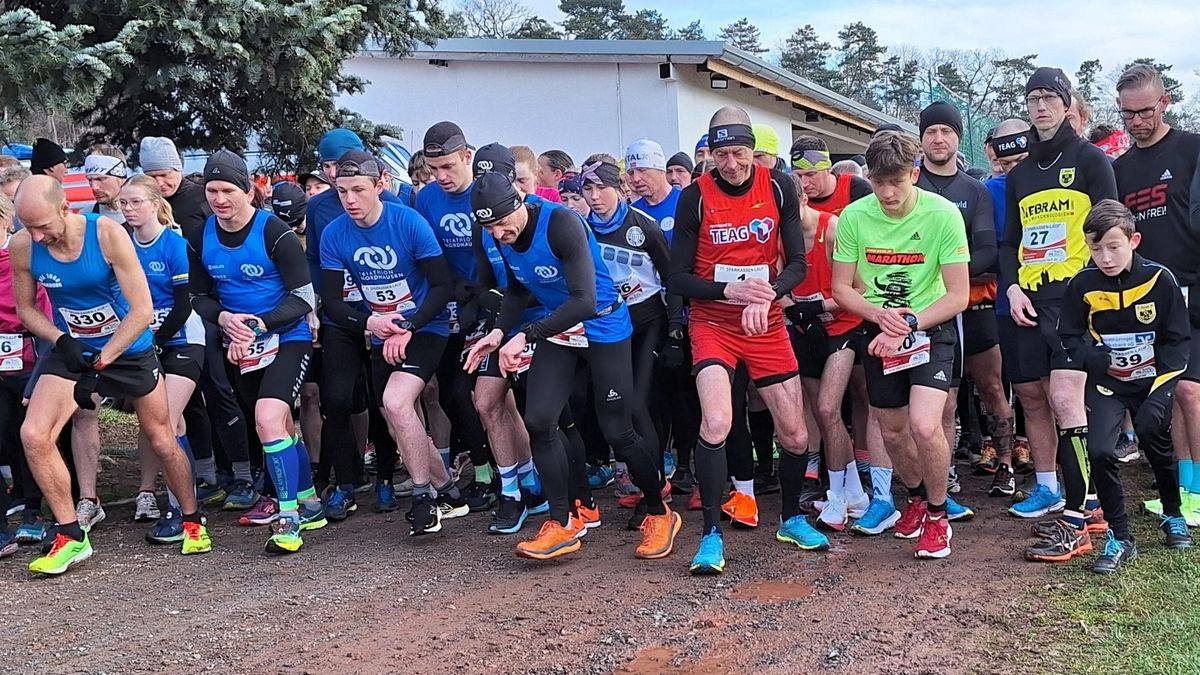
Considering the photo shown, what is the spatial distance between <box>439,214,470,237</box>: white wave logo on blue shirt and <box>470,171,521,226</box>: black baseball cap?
4.05ft

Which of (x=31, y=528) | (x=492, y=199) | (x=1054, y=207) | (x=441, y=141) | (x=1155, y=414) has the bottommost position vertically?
(x=31, y=528)

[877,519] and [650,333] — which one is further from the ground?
[650,333]

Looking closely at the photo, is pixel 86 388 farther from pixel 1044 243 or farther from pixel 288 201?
pixel 1044 243

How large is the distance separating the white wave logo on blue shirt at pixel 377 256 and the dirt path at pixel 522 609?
166 centimetres

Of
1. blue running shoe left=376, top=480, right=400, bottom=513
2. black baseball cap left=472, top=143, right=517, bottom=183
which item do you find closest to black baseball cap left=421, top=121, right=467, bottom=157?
black baseball cap left=472, top=143, right=517, bottom=183

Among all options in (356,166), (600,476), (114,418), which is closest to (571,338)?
(356,166)

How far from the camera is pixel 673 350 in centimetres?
677

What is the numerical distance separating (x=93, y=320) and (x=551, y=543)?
9.71 feet

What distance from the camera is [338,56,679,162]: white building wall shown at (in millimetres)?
17797

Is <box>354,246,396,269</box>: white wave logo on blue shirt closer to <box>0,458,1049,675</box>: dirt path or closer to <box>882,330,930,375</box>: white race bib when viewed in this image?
<box>0,458,1049,675</box>: dirt path

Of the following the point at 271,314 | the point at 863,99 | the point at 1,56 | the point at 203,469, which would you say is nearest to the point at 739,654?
the point at 271,314

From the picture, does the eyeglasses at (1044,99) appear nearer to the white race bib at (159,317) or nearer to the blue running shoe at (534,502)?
the blue running shoe at (534,502)

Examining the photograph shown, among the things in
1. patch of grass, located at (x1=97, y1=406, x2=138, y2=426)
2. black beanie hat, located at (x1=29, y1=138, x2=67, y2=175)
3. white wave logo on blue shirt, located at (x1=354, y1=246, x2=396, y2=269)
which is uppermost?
black beanie hat, located at (x1=29, y1=138, x2=67, y2=175)

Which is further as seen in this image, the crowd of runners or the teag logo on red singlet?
the teag logo on red singlet
